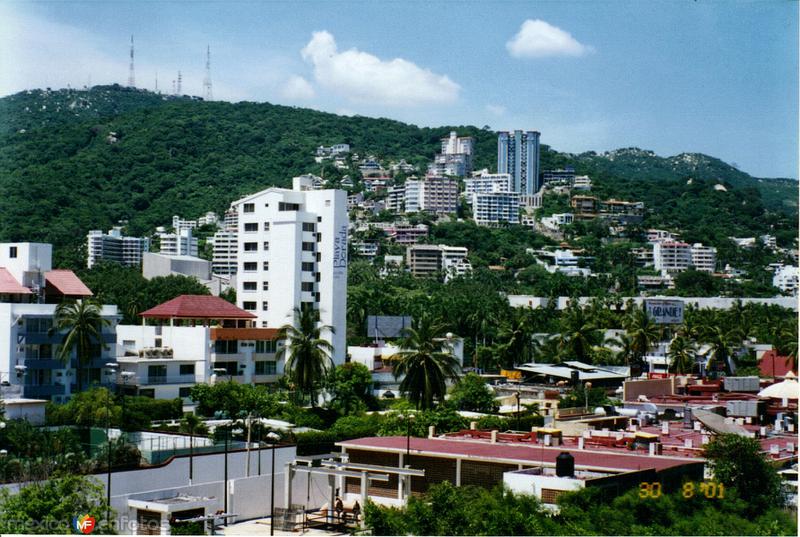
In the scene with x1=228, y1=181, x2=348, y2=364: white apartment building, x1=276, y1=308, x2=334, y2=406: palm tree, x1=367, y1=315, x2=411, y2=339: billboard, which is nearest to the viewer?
x1=276, y1=308, x2=334, y2=406: palm tree

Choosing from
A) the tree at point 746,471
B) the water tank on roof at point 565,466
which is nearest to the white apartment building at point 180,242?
the tree at point 746,471

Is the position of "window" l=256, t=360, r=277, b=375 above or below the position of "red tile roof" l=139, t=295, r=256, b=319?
below

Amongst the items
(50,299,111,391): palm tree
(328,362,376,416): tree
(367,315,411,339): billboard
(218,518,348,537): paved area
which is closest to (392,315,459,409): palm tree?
(328,362,376,416): tree

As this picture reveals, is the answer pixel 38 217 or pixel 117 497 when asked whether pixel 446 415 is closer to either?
pixel 117 497

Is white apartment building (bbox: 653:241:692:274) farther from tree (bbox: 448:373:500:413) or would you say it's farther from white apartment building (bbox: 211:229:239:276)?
tree (bbox: 448:373:500:413)

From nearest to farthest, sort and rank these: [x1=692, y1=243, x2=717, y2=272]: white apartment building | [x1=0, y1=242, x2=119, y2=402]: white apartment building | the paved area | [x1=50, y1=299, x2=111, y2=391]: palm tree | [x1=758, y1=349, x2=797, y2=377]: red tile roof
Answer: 1. the paved area
2. [x1=0, y1=242, x2=119, y2=402]: white apartment building
3. [x1=50, y1=299, x2=111, y2=391]: palm tree
4. [x1=758, y1=349, x2=797, y2=377]: red tile roof
5. [x1=692, y1=243, x2=717, y2=272]: white apartment building

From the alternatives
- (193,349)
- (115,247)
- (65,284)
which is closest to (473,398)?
(193,349)

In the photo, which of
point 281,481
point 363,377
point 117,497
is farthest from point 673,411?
point 117,497
